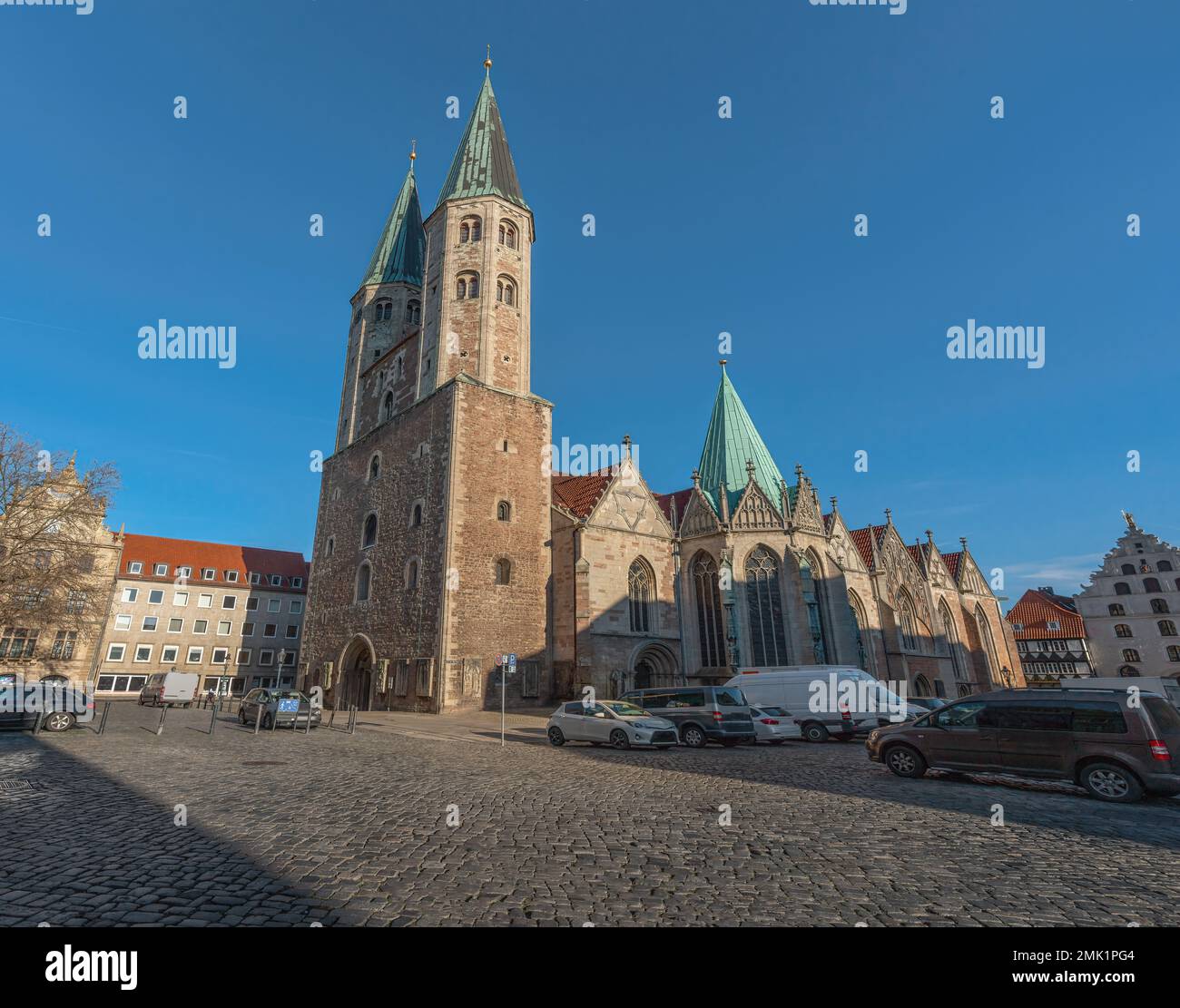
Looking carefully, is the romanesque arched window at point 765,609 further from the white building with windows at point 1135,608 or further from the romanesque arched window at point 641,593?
the white building with windows at point 1135,608

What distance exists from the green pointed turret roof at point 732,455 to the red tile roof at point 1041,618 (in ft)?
109

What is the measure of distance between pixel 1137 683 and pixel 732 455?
2732cm

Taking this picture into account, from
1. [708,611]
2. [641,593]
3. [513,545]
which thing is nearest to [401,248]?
[513,545]

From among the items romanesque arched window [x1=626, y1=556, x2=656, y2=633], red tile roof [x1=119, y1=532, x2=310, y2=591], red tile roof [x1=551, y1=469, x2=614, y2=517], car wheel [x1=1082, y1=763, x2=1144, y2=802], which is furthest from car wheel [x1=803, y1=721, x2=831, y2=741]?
red tile roof [x1=119, y1=532, x2=310, y2=591]

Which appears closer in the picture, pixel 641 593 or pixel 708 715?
pixel 708 715

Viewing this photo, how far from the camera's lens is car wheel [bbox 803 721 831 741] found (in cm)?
2042

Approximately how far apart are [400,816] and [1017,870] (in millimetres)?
6566

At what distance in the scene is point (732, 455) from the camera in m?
37.5

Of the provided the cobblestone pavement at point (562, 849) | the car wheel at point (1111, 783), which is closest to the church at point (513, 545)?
→ the cobblestone pavement at point (562, 849)

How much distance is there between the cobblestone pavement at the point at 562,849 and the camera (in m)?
4.64

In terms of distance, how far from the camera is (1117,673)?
51.9 metres

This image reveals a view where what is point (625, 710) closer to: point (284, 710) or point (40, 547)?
point (284, 710)

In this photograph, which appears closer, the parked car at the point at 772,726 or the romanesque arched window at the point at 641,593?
the parked car at the point at 772,726
